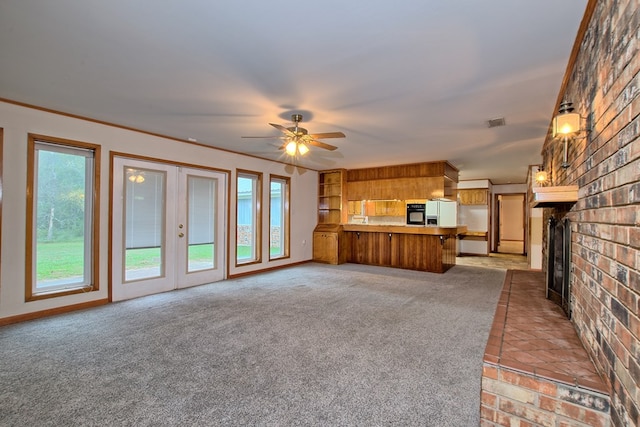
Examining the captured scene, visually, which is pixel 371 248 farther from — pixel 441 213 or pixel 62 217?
pixel 62 217

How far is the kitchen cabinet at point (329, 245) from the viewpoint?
7.16m

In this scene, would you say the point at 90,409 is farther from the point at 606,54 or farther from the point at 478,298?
the point at 478,298

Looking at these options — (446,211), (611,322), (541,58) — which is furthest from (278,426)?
(446,211)

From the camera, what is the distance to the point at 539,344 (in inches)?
72.7

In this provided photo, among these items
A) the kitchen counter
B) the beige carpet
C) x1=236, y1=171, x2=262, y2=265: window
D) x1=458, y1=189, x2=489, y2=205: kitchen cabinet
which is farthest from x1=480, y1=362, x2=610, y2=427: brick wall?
x1=458, y1=189, x2=489, y2=205: kitchen cabinet

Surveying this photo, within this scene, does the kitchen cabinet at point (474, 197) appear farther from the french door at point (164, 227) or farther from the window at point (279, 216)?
the french door at point (164, 227)

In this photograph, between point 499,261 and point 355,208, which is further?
point 355,208

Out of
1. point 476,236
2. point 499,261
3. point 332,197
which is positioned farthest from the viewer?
point 476,236

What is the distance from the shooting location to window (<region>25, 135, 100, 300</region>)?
3.43 m

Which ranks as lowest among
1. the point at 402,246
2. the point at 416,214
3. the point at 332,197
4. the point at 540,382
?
the point at 540,382

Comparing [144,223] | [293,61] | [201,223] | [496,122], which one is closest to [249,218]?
[201,223]

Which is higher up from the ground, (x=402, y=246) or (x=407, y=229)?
(x=407, y=229)

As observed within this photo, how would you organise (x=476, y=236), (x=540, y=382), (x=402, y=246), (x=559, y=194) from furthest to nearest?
1. (x=476, y=236)
2. (x=402, y=246)
3. (x=559, y=194)
4. (x=540, y=382)

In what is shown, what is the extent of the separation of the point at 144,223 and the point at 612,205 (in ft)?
16.4
